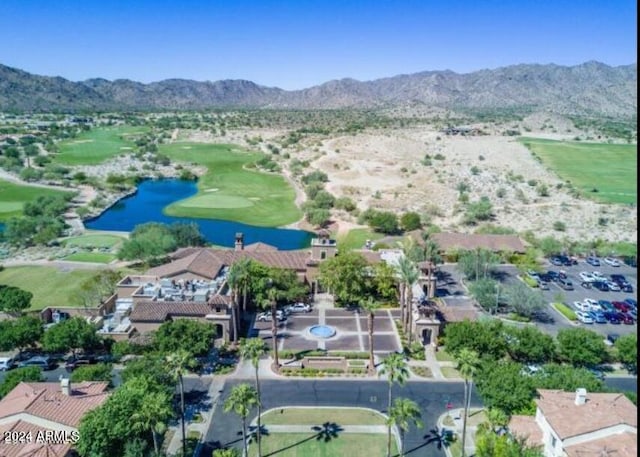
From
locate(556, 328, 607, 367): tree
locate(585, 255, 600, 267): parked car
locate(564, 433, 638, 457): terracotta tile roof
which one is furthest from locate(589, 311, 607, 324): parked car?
locate(564, 433, 638, 457): terracotta tile roof

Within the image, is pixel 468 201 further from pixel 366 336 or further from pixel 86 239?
pixel 86 239

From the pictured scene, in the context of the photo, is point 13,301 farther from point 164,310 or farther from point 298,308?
point 298,308

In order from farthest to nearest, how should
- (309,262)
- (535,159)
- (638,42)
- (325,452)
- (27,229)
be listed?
(535,159)
(27,229)
(309,262)
(325,452)
(638,42)

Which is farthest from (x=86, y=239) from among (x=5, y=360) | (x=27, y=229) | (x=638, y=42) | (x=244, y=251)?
(x=638, y=42)

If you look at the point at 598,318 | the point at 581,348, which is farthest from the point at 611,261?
the point at 581,348

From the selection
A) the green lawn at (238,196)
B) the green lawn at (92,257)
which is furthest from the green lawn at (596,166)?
the green lawn at (92,257)

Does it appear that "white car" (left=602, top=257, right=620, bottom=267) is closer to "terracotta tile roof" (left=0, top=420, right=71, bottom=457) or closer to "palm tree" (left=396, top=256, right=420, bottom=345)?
"palm tree" (left=396, top=256, right=420, bottom=345)
